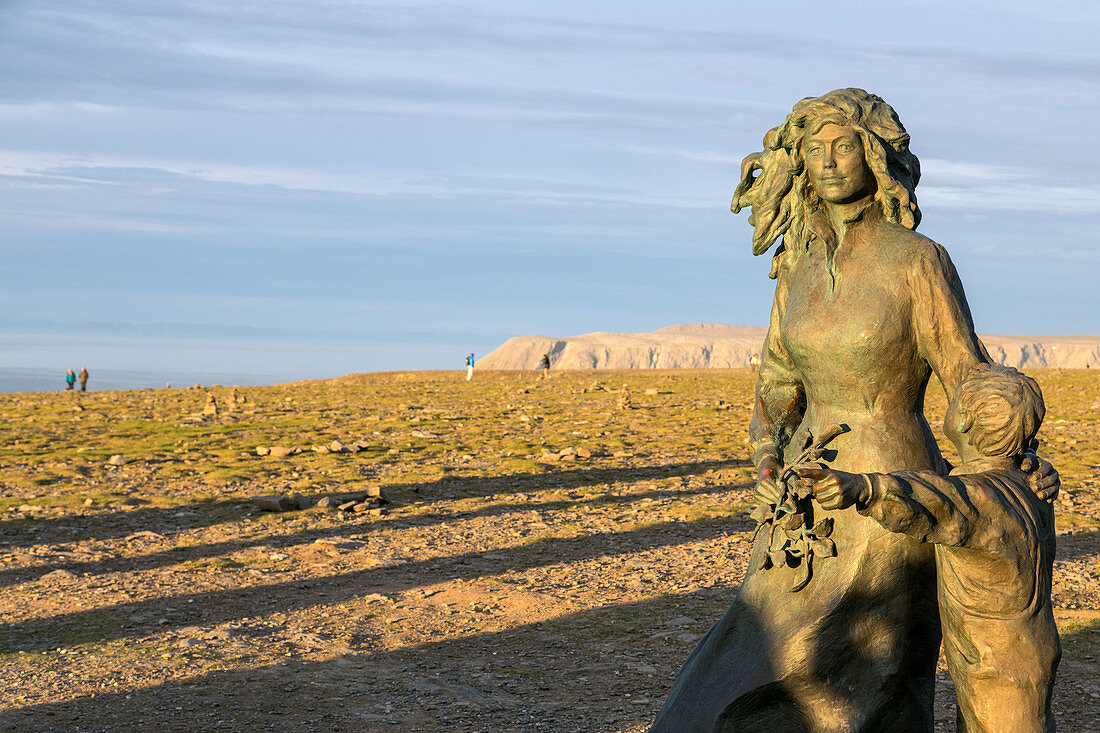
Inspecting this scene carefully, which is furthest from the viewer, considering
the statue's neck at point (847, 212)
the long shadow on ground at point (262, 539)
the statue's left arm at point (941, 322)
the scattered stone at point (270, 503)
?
the scattered stone at point (270, 503)

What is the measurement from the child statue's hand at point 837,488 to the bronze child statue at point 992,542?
24 millimetres

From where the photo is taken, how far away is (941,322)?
3.83 m

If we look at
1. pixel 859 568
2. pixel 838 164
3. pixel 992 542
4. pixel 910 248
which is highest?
pixel 838 164

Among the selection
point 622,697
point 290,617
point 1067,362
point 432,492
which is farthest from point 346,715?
point 1067,362

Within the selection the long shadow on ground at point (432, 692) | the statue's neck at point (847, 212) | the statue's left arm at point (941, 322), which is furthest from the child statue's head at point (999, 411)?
the long shadow on ground at point (432, 692)

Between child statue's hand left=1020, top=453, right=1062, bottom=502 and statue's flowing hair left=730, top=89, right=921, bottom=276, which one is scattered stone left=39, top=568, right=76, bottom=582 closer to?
statue's flowing hair left=730, top=89, right=921, bottom=276

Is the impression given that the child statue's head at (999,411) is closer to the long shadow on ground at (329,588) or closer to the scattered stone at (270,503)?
the long shadow on ground at (329,588)

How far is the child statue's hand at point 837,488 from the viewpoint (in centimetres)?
306

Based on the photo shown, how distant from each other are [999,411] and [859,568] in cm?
76

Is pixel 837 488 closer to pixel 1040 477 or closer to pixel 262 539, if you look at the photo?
pixel 1040 477

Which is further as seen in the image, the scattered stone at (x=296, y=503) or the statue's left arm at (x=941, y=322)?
the scattered stone at (x=296, y=503)

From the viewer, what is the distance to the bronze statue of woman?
12.5 feet

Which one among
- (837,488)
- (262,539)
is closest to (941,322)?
(837,488)

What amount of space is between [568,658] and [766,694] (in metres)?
4.39
